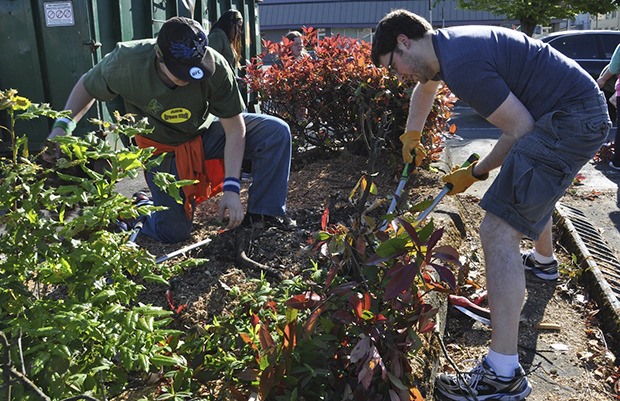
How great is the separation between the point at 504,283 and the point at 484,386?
478mm

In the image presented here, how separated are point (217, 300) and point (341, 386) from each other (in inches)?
50.0

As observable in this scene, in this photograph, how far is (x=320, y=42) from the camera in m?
6.47

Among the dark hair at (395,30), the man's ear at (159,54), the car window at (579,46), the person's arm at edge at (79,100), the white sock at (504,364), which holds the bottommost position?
the car window at (579,46)

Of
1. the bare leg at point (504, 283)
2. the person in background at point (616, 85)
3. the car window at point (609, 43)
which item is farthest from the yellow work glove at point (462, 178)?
the car window at point (609, 43)

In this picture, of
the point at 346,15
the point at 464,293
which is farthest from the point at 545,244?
the point at 346,15

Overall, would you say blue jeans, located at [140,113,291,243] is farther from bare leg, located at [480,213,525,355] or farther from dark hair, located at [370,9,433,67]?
bare leg, located at [480,213,525,355]

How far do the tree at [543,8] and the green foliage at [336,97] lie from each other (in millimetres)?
17898

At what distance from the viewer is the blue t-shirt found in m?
2.92

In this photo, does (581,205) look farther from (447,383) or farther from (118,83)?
(118,83)

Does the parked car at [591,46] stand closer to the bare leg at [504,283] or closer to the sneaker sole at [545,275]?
the sneaker sole at [545,275]

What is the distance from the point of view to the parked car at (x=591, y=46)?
48.4 ft

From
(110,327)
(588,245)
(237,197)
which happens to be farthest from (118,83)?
(588,245)

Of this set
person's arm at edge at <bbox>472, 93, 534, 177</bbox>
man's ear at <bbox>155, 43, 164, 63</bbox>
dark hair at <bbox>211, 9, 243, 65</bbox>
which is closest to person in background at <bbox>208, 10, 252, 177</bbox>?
dark hair at <bbox>211, 9, 243, 65</bbox>

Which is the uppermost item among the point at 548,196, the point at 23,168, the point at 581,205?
A: the point at 23,168
